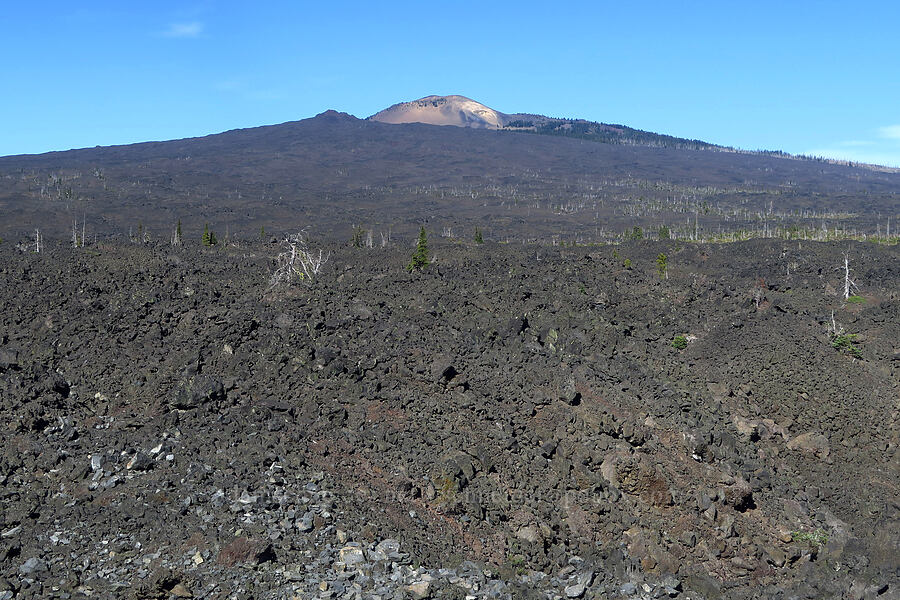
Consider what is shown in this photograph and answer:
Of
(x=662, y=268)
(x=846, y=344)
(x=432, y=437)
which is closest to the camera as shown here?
(x=432, y=437)

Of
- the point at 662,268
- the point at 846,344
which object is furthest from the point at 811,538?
the point at 662,268

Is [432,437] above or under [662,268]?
under

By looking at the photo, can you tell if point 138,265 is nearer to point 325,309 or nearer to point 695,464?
point 325,309

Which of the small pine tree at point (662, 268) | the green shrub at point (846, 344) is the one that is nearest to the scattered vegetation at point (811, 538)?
the green shrub at point (846, 344)

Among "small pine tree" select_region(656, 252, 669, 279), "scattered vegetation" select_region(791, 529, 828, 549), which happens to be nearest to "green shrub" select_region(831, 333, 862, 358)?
"scattered vegetation" select_region(791, 529, 828, 549)

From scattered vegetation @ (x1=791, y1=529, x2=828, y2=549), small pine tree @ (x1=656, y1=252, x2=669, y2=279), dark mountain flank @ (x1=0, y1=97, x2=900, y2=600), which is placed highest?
small pine tree @ (x1=656, y1=252, x2=669, y2=279)

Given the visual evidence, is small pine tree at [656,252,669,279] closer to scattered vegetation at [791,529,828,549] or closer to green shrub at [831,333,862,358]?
green shrub at [831,333,862,358]

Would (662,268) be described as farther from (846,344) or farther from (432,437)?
(432,437)

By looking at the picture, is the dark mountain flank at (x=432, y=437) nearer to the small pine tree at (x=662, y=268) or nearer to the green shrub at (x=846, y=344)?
the green shrub at (x=846, y=344)

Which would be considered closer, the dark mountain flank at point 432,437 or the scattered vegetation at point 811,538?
the dark mountain flank at point 432,437

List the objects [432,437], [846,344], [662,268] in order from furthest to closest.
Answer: [662,268], [846,344], [432,437]

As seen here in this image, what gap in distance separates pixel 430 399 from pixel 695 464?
8541 mm

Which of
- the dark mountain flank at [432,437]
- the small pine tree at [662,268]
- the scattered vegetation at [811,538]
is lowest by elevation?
the scattered vegetation at [811,538]

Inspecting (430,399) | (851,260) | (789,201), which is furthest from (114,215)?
(789,201)
